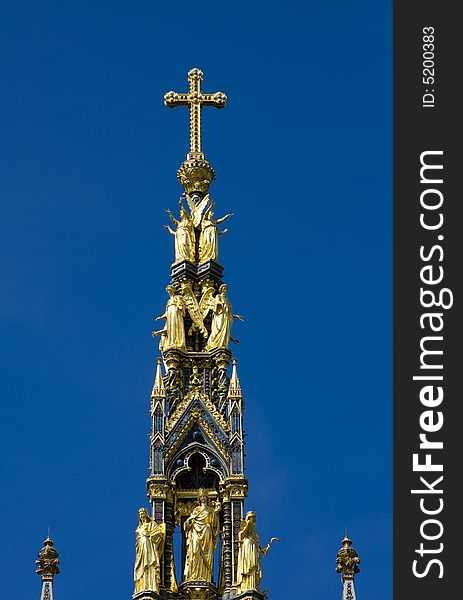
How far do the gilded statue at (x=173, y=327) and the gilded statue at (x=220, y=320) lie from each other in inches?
34.3

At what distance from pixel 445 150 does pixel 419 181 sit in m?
1.05

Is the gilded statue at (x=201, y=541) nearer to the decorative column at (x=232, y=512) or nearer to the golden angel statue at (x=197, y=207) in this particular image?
the decorative column at (x=232, y=512)

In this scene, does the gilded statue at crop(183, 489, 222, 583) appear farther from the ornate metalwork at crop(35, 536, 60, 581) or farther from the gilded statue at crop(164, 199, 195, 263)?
the gilded statue at crop(164, 199, 195, 263)

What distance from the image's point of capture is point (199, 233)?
71750mm

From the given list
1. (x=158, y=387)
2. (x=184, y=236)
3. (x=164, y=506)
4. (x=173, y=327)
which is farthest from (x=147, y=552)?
(x=184, y=236)

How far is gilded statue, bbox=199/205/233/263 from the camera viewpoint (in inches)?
2798

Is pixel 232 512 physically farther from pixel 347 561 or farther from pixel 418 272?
pixel 418 272

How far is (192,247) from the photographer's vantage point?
71.3m

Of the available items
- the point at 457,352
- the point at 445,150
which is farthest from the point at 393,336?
the point at 445,150

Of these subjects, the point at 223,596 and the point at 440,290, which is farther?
the point at 223,596

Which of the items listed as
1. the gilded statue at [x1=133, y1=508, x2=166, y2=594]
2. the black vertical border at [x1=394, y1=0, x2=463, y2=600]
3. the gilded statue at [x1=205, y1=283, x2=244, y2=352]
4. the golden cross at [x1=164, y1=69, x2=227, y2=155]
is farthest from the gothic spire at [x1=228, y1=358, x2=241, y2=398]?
the black vertical border at [x1=394, y1=0, x2=463, y2=600]

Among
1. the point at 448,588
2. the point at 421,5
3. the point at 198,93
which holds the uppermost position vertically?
the point at 198,93

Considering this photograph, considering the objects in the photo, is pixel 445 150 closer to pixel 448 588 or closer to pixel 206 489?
pixel 448 588

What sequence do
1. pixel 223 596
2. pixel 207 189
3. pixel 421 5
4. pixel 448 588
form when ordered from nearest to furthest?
pixel 448 588, pixel 421 5, pixel 223 596, pixel 207 189
